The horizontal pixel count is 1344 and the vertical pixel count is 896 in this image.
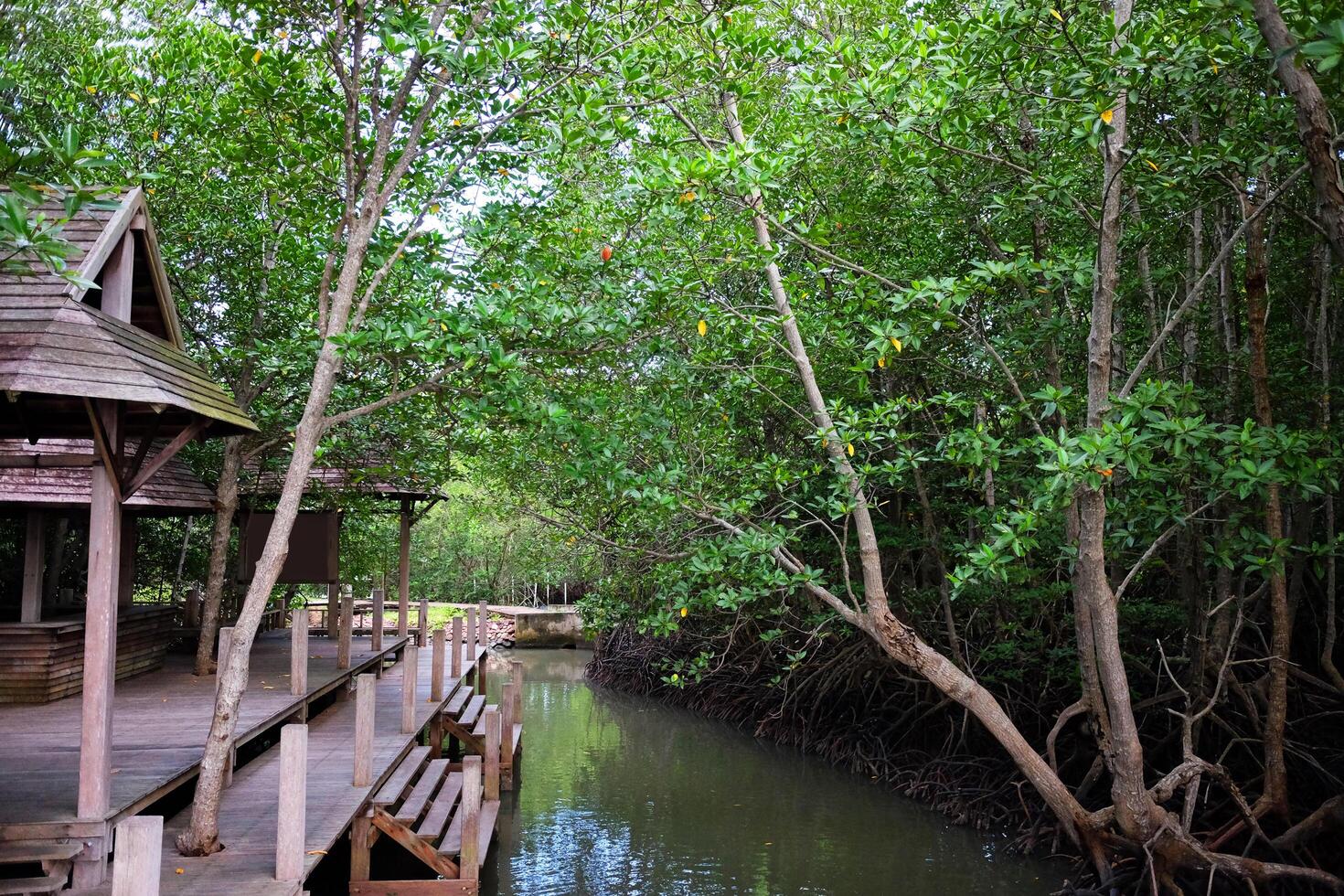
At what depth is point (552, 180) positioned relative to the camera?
372 inches

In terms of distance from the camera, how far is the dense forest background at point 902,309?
269 inches

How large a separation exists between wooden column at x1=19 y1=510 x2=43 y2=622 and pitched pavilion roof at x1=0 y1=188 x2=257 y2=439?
3726 millimetres

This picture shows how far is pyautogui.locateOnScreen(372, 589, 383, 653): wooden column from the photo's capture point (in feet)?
46.7

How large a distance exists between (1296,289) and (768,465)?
522 cm

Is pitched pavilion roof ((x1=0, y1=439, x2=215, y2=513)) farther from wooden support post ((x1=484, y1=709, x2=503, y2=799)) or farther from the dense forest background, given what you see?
wooden support post ((x1=484, y1=709, x2=503, y2=799))

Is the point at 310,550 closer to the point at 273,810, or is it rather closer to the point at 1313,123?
the point at 273,810

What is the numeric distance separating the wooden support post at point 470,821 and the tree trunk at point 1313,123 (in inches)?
256

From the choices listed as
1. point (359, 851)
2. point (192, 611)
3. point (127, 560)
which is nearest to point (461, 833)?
point (359, 851)

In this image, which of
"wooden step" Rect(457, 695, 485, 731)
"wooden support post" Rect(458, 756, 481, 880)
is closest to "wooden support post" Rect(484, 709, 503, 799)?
"wooden step" Rect(457, 695, 485, 731)

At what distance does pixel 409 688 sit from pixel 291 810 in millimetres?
4242

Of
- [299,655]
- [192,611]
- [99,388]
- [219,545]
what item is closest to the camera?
[99,388]

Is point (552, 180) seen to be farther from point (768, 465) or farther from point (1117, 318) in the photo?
point (1117, 318)

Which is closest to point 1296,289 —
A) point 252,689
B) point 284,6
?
point 284,6

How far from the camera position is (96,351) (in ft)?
18.6
